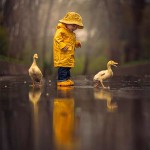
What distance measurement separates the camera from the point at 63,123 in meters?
3.96

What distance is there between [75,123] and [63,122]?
0.12 meters

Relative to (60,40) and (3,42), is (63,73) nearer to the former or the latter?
(60,40)

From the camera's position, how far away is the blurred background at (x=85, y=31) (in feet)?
45.9

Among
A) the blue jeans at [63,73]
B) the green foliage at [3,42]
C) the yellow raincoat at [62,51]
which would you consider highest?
the green foliage at [3,42]

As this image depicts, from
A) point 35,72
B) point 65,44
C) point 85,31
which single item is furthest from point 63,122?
point 85,31

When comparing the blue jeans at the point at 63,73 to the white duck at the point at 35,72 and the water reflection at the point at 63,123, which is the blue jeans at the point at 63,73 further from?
the water reflection at the point at 63,123

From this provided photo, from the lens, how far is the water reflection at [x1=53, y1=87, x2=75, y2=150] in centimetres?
316

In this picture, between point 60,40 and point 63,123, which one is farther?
Result: point 60,40

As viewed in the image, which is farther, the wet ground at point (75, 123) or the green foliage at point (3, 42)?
the green foliage at point (3, 42)

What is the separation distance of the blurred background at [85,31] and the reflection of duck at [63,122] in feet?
27.2

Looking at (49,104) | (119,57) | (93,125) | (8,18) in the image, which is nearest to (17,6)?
(8,18)

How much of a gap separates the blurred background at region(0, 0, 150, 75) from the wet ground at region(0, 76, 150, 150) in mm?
7992

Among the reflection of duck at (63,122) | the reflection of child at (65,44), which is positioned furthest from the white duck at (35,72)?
the reflection of duck at (63,122)

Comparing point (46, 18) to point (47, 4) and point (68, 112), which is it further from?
point (68, 112)
